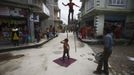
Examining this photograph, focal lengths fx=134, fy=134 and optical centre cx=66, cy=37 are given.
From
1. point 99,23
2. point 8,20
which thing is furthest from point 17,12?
point 99,23

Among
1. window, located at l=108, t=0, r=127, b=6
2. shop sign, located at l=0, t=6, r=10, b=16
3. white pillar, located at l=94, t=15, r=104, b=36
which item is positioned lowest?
white pillar, located at l=94, t=15, r=104, b=36

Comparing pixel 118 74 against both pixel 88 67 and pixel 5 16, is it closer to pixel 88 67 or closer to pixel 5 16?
pixel 88 67

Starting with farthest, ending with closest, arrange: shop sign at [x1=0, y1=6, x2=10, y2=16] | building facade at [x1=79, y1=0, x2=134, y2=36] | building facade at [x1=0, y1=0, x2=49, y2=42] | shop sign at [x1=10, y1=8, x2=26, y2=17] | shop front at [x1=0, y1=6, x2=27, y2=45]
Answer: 1. building facade at [x1=79, y1=0, x2=134, y2=36]
2. shop sign at [x1=10, y1=8, x2=26, y2=17]
3. shop front at [x1=0, y1=6, x2=27, y2=45]
4. building facade at [x1=0, y1=0, x2=49, y2=42]
5. shop sign at [x1=0, y1=6, x2=10, y2=16]

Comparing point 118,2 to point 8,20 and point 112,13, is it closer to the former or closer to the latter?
point 112,13

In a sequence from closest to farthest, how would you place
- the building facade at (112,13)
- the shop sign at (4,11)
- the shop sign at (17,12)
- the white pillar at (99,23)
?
the shop sign at (4,11) → the shop sign at (17,12) → the building facade at (112,13) → the white pillar at (99,23)

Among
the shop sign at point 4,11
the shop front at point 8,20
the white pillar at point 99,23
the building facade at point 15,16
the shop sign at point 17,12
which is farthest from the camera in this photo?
the white pillar at point 99,23

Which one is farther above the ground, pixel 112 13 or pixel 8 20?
pixel 112 13

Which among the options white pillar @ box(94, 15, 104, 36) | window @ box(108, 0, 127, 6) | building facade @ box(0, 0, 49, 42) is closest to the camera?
building facade @ box(0, 0, 49, 42)

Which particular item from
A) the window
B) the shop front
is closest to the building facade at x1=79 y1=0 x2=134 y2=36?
the window

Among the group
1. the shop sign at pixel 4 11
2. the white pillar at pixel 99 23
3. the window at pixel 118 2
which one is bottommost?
the white pillar at pixel 99 23

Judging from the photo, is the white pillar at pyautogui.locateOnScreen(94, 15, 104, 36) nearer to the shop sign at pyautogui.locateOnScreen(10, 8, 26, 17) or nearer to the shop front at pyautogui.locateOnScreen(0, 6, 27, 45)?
the shop front at pyautogui.locateOnScreen(0, 6, 27, 45)

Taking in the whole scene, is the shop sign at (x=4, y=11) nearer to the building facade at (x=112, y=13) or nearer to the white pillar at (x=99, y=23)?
the building facade at (x=112, y=13)

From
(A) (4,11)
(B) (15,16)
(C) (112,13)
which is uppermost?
(C) (112,13)

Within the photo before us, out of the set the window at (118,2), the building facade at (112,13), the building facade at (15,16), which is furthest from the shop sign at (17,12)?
the window at (118,2)
